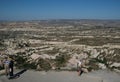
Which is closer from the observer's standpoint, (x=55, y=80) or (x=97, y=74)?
Answer: (x=55, y=80)

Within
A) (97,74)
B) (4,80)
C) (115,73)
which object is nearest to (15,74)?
(4,80)

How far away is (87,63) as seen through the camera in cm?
1680

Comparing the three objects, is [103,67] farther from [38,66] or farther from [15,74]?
[15,74]

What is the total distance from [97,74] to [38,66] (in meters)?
3.93

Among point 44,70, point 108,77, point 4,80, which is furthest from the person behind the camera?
point 44,70

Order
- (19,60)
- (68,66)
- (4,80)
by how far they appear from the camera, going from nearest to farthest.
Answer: (4,80)
(68,66)
(19,60)

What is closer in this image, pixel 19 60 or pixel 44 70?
pixel 44 70

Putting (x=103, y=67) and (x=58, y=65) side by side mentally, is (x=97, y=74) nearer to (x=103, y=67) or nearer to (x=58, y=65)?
(x=103, y=67)

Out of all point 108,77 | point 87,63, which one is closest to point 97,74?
point 108,77

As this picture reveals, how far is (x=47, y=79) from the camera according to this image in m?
13.3

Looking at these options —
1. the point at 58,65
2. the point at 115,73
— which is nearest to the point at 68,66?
the point at 58,65

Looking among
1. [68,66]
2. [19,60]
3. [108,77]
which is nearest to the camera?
[108,77]

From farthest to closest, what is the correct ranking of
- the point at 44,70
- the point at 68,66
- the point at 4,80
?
1. the point at 68,66
2. the point at 44,70
3. the point at 4,80

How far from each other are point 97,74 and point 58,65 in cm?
322
